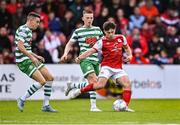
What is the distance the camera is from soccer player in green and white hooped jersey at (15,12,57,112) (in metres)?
15.9

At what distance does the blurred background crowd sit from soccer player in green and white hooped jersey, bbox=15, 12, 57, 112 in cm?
706

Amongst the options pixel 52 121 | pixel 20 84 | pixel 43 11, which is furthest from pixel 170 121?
pixel 43 11

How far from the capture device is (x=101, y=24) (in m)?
25.2

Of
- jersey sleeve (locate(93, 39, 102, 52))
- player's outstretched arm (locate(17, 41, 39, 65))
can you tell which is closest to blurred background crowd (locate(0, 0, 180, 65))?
player's outstretched arm (locate(17, 41, 39, 65))

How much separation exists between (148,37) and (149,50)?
33.3 inches

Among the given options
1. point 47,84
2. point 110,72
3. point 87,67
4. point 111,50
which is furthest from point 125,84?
point 47,84

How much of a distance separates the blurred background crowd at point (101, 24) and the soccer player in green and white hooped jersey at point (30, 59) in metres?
7.06

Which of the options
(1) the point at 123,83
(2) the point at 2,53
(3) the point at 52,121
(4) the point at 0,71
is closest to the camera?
(3) the point at 52,121

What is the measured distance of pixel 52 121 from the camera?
13305 millimetres

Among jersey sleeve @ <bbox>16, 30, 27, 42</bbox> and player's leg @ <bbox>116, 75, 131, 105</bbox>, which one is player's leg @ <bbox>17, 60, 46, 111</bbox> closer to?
jersey sleeve @ <bbox>16, 30, 27, 42</bbox>

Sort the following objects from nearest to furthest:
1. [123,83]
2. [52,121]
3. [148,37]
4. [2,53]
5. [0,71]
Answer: [52,121] < [123,83] < [0,71] < [2,53] < [148,37]

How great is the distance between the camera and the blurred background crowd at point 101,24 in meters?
24.3

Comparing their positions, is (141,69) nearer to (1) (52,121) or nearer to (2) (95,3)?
(2) (95,3)

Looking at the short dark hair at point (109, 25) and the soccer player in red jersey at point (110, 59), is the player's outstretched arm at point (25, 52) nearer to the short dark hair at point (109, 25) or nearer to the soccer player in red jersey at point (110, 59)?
the soccer player in red jersey at point (110, 59)
